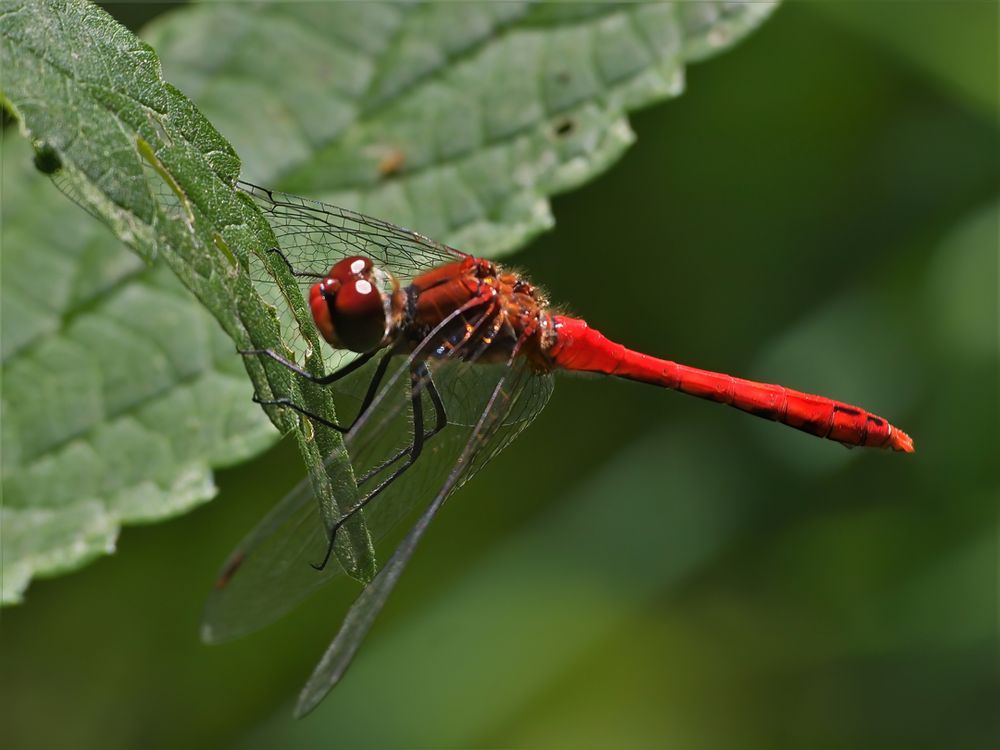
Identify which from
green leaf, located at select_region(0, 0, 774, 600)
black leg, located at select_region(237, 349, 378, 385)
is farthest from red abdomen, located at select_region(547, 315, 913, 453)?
black leg, located at select_region(237, 349, 378, 385)

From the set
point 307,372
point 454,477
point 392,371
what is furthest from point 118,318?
point 454,477

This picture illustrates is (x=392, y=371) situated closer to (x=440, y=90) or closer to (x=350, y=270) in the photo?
(x=350, y=270)

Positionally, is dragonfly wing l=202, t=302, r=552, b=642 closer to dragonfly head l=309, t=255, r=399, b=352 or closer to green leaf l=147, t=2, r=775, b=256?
dragonfly head l=309, t=255, r=399, b=352

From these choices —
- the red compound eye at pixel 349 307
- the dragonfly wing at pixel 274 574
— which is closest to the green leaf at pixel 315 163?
the red compound eye at pixel 349 307

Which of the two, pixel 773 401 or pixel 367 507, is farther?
pixel 773 401

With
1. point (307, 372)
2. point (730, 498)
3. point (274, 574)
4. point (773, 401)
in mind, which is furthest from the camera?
point (730, 498)

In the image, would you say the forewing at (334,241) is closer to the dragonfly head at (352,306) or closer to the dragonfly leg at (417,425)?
the dragonfly head at (352,306)

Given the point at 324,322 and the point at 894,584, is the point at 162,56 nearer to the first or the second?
the point at 324,322

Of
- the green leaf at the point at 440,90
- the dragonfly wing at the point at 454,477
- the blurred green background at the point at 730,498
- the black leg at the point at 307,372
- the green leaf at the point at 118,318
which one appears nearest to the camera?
the green leaf at the point at 118,318
